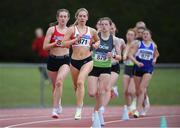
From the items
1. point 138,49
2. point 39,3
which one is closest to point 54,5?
point 39,3

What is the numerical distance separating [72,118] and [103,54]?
2638 mm

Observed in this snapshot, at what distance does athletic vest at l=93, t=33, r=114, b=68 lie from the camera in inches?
656

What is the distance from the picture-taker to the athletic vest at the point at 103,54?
16656 mm

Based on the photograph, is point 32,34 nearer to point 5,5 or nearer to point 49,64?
point 5,5

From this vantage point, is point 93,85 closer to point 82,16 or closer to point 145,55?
point 82,16

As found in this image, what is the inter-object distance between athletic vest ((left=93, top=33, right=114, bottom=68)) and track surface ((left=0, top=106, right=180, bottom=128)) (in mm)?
1293

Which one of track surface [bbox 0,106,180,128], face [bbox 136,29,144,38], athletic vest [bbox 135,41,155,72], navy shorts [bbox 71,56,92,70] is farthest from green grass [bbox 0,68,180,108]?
navy shorts [bbox 71,56,92,70]

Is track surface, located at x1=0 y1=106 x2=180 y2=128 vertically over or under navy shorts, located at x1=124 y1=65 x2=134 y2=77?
under

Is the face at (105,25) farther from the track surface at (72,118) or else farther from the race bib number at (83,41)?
the track surface at (72,118)

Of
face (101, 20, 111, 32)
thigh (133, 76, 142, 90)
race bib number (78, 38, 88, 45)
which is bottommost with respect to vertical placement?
thigh (133, 76, 142, 90)

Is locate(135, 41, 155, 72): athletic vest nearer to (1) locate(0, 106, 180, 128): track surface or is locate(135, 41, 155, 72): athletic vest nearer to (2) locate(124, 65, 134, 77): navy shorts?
(2) locate(124, 65, 134, 77): navy shorts

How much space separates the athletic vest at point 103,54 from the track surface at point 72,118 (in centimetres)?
129

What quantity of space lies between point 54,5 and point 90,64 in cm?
2352

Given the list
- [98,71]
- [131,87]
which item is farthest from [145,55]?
[98,71]
